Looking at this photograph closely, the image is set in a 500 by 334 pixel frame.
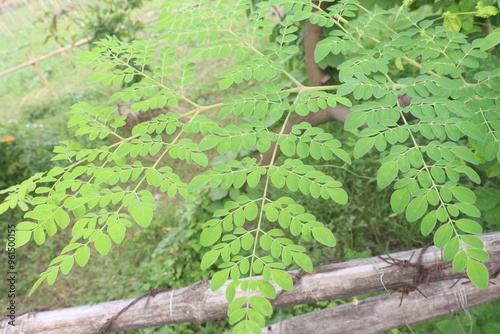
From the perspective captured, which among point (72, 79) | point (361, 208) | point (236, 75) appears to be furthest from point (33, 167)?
point (236, 75)

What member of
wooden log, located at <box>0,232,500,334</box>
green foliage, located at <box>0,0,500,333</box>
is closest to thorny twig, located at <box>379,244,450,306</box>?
wooden log, located at <box>0,232,500,334</box>

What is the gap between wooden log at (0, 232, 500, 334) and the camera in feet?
5.68

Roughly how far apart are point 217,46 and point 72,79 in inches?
245

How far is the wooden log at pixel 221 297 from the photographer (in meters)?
1.73

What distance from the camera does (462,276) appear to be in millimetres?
1716

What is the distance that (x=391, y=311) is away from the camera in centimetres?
178

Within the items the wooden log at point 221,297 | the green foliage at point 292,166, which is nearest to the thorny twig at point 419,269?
the wooden log at point 221,297

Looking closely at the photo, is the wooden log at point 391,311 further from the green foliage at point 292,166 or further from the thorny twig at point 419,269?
the green foliage at point 292,166

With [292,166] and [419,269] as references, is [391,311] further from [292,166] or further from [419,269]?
[292,166]

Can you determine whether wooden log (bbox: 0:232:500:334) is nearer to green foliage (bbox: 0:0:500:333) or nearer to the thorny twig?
the thorny twig

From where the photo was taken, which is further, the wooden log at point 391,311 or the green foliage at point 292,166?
the wooden log at point 391,311

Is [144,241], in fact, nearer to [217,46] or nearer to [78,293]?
[78,293]

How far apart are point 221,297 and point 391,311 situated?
0.71 metres

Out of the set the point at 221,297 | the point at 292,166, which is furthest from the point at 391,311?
the point at 292,166
